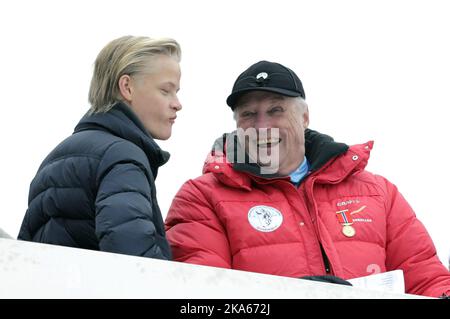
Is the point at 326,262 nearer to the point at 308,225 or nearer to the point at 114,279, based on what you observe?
the point at 308,225

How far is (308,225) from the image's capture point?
10.5 feet

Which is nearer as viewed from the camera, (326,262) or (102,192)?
(102,192)

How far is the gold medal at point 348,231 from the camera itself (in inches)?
126

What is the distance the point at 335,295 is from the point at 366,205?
4.93 ft

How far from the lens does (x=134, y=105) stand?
272 centimetres

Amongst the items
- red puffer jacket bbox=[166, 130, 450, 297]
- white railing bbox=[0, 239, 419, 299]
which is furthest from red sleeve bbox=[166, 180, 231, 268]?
white railing bbox=[0, 239, 419, 299]

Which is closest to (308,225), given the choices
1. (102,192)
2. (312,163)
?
(312,163)

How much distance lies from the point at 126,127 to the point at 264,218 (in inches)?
34.0

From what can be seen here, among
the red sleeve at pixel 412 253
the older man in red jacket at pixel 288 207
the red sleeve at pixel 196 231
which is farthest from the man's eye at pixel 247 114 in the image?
the red sleeve at pixel 412 253

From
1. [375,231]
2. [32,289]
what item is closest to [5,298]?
[32,289]

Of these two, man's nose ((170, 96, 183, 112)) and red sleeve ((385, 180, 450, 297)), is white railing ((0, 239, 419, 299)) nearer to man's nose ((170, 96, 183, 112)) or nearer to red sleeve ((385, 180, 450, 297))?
man's nose ((170, 96, 183, 112))

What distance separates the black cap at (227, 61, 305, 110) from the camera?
344 centimetres

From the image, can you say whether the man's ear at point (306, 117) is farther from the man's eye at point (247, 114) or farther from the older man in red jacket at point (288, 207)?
the man's eye at point (247, 114)

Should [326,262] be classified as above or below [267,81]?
below
